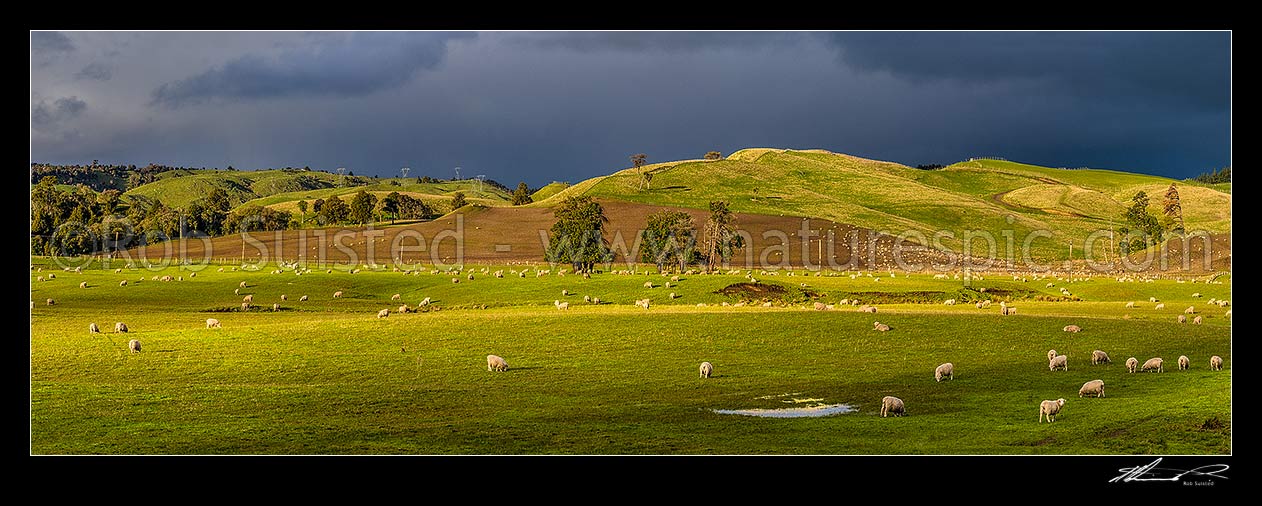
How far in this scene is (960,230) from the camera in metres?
172

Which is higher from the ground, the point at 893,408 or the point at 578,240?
the point at 578,240

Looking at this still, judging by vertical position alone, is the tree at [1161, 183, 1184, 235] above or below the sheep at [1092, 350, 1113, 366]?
above

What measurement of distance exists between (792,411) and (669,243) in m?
85.0

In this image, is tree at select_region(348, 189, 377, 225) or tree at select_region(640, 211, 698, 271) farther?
tree at select_region(348, 189, 377, 225)

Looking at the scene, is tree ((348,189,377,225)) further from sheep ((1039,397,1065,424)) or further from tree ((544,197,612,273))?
sheep ((1039,397,1065,424))
